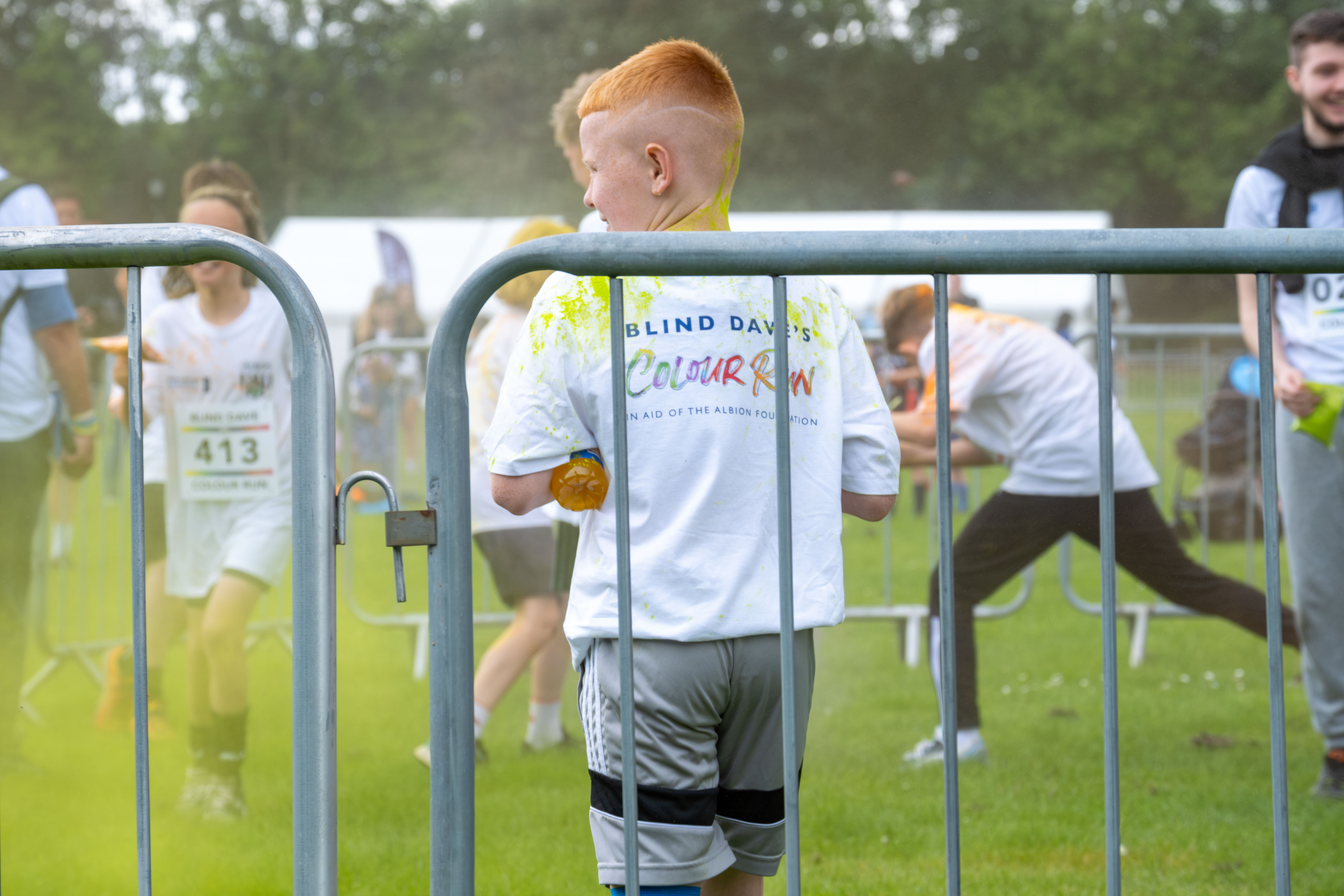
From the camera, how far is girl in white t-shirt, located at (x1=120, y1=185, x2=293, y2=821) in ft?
11.8

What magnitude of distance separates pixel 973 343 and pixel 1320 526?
1.05 m

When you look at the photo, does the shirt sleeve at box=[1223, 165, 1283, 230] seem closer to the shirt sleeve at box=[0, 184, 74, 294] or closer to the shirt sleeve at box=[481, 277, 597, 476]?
the shirt sleeve at box=[481, 277, 597, 476]

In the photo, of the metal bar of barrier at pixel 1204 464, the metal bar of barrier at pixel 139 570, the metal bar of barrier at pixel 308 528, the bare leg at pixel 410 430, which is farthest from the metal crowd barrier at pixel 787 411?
the bare leg at pixel 410 430

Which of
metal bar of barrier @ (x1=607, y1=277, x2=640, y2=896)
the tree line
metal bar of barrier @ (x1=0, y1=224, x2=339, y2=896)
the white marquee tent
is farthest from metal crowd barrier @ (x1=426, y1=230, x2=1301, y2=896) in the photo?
the tree line

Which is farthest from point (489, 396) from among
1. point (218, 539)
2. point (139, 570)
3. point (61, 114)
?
point (61, 114)

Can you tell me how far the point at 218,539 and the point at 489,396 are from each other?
897 mm

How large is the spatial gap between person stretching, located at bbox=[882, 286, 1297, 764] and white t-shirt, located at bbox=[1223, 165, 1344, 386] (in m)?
0.60

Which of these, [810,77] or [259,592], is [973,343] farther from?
[810,77]

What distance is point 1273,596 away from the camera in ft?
5.44

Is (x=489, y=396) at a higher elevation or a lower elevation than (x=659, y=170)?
lower

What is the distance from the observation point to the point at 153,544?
4.18 metres

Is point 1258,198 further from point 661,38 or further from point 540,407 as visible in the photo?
point 661,38

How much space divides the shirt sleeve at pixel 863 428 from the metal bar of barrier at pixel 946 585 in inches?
6.4

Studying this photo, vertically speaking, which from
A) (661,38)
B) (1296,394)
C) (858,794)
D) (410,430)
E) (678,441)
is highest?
(661,38)
